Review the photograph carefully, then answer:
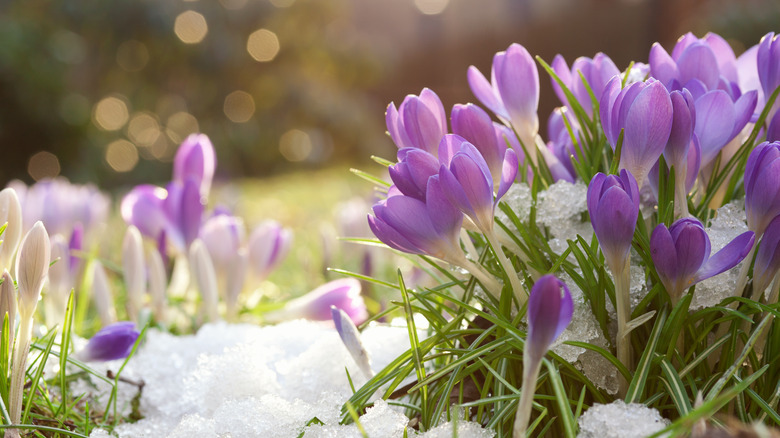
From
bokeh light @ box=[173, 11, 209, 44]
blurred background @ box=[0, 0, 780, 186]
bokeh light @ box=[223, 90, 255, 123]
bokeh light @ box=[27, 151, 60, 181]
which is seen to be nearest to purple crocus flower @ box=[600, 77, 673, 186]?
blurred background @ box=[0, 0, 780, 186]

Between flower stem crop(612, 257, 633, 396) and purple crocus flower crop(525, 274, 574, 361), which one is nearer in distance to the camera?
purple crocus flower crop(525, 274, 574, 361)

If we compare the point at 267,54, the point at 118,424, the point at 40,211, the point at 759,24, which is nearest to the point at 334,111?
the point at 267,54

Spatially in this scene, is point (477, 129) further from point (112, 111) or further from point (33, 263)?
point (112, 111)

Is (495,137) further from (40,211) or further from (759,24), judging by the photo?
(759,24)

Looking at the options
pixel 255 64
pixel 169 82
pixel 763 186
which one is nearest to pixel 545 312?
pixel 763 186

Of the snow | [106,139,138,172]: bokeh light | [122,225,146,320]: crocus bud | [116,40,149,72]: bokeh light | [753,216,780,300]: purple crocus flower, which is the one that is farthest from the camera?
[116,40,149,72]: bokeh light

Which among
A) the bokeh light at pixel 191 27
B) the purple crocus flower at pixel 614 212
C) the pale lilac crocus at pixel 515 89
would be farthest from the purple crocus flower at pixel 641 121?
the bokeh light at pixel 191 27

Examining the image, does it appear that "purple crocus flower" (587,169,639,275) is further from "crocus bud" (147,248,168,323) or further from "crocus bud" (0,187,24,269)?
"crocus bud" (147,248,168,323)

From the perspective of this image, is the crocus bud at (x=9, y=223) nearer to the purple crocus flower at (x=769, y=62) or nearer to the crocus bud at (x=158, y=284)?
the crocus bud at (x=158, y=284)
